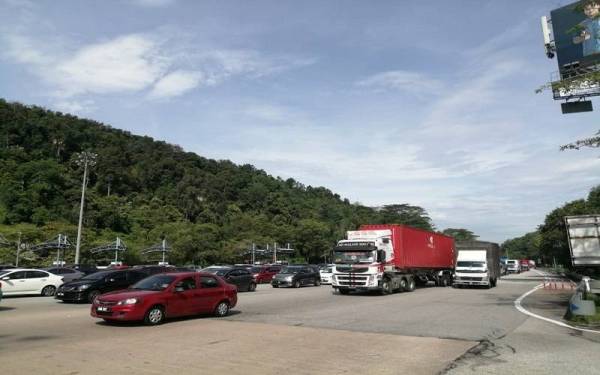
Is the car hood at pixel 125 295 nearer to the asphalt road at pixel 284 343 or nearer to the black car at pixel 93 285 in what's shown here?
the asphalt road at pixel 284 343

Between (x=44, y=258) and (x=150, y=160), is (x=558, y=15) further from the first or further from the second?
(x=150, y=160)

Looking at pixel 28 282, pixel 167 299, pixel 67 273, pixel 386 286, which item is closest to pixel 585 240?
pixel 386 286

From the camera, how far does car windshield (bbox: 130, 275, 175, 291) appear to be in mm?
13809

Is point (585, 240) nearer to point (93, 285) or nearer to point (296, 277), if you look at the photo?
point (296, 277)

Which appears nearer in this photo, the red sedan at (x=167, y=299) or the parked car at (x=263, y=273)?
the red sedan at (x=167, y=299)

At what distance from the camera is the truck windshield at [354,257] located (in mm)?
24098

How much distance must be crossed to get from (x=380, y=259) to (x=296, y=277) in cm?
1049

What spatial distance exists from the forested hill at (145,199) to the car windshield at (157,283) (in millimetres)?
→ 44397

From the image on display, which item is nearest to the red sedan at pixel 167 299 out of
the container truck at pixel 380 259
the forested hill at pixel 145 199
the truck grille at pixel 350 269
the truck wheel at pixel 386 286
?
the truck grille at pixel 350 269

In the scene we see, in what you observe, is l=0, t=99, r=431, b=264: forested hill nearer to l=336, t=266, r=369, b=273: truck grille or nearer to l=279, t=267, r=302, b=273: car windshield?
l=279, t=267, r=302, b=273: car windshield

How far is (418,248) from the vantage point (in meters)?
29.7

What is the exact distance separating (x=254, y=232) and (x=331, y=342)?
8592cm

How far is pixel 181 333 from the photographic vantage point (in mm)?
11750

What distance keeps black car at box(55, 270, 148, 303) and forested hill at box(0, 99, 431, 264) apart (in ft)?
122
